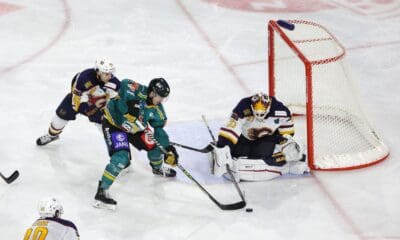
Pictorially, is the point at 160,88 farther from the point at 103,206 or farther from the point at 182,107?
the point at 182,107

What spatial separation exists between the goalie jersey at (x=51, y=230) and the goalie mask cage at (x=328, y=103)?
6.27 feet

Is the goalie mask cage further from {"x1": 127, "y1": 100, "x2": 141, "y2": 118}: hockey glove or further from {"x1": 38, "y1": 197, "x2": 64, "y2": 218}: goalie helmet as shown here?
Result: {"x1": 38, "y1": 197, "x2": 64, "y2": 218}: goalie helmet

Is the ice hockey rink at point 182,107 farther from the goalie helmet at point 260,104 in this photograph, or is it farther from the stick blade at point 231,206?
the goalie helmet at point 260,104

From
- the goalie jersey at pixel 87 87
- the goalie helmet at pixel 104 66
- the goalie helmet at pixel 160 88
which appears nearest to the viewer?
the goalie helmet at pixel 160 88

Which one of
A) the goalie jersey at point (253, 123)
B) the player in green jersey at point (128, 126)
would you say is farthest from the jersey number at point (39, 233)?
the goalie jersey at point (253, 123)

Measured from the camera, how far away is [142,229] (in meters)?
4.73

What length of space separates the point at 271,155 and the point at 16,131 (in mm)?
1730

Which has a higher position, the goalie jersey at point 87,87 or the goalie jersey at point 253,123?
the goalie jersey at point 87,87

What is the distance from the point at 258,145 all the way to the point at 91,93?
1.03 metres

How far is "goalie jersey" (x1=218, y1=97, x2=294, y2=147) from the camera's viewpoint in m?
5.11

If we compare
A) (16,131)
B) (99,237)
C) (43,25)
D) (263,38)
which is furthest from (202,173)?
(43,25)

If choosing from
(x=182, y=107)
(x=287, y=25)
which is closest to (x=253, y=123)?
(x=287, y=25)

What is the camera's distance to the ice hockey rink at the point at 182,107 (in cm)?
481

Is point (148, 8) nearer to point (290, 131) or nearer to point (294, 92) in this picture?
point (294, 92)
